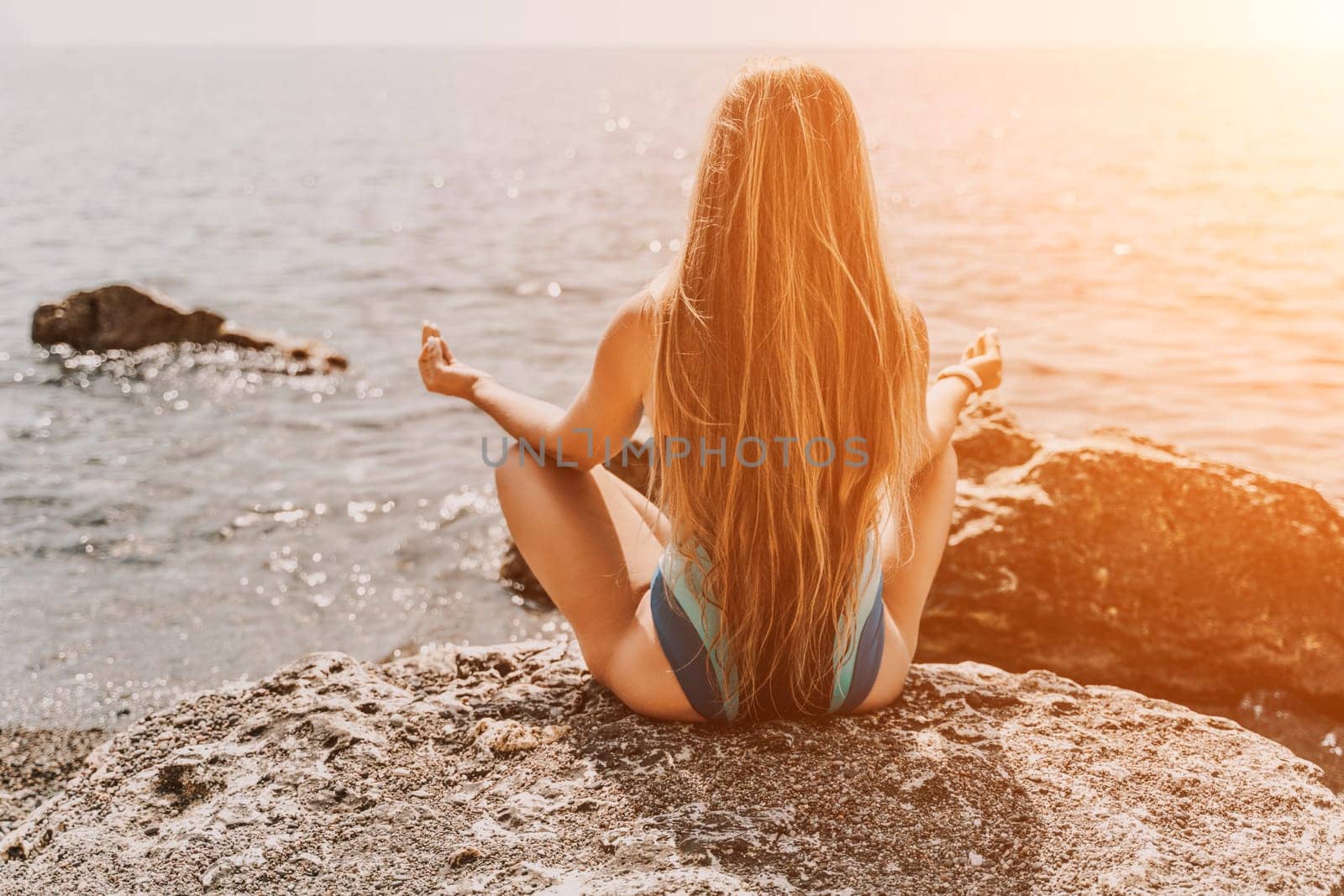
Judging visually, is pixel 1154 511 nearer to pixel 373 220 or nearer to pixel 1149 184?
pixel 373 220

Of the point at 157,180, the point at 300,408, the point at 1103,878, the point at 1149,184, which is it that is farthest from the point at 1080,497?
the point at 157,180

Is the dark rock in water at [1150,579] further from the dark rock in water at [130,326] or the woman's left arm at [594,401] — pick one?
the dark rock in water at [130,326]

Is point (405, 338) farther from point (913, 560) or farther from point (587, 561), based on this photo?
point (913, 560)

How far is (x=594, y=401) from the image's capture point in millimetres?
2834

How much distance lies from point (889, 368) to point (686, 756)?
41.4 inches

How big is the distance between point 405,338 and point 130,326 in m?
2.43

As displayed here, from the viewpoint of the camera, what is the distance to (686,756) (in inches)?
106

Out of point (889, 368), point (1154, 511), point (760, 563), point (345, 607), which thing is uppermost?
point (889, 368)

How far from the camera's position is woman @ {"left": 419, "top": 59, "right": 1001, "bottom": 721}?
2.49 metres

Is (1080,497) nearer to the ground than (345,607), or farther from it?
farther from it

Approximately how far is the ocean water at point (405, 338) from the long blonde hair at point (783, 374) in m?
0.34

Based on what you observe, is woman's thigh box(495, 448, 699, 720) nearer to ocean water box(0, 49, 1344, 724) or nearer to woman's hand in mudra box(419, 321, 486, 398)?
woman's hand in mudra box(419, 321, 486, 398)

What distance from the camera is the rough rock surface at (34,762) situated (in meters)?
3.66

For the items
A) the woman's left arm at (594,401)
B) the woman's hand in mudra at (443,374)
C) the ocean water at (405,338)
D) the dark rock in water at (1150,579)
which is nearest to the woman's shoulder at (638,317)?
the woman's left arm at (594,401)
